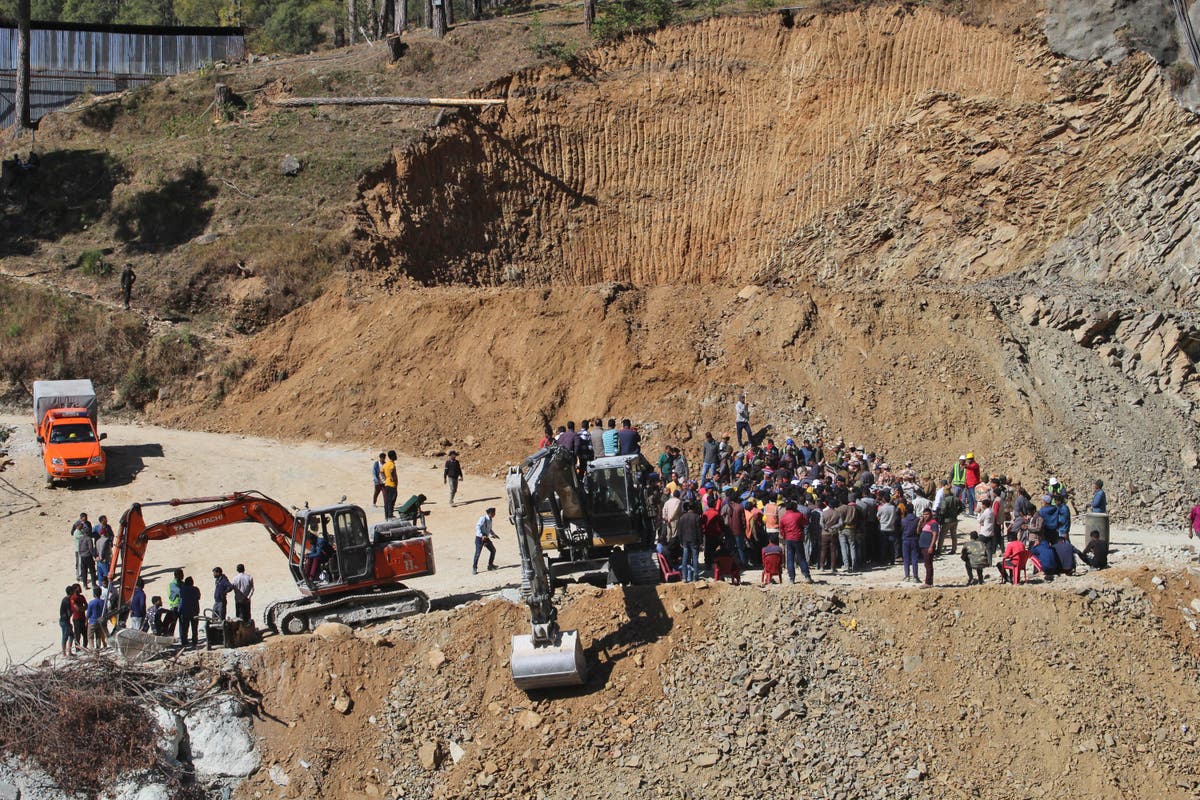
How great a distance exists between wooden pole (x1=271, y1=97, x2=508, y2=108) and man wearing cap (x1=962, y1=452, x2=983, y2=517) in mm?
21352

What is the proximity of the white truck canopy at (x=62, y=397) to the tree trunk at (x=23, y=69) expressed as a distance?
1693 cm

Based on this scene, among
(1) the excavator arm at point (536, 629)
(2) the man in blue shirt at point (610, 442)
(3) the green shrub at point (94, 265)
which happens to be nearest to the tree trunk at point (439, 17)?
(3) the green shrub at point (94, 265)

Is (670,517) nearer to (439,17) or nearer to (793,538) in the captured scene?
(793,538)

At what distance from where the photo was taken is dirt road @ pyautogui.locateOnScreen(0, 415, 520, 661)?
21344mm

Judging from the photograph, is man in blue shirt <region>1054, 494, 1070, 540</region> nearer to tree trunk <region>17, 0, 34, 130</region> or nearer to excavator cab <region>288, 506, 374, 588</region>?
excavator cab <region>288, 506, 374, 588</region>

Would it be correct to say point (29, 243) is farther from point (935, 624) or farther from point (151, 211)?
point (935, 624)

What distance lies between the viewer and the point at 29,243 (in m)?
37.7

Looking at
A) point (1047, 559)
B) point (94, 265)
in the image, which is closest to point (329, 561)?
point (1047, 559)

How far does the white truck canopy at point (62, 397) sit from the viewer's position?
29234 mm

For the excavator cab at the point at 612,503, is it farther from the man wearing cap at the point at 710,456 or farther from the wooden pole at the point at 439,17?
the wooden pole at the point at 439,17

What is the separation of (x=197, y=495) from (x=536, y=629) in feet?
47.3

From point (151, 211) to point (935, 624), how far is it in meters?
29.4

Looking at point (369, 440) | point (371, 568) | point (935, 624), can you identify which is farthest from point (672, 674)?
point (369, 440)

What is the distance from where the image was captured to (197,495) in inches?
1084
